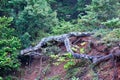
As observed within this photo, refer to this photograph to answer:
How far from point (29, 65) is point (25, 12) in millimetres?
2834

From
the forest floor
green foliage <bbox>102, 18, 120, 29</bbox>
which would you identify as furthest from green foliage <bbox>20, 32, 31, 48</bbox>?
green foliage <bbox>102, 18, 120, 29</bbox>

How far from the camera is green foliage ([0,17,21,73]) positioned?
1095 centimetres

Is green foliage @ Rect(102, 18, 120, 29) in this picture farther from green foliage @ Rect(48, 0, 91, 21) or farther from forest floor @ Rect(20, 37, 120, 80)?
green foliage @ Rect(48, 0, 91, 21)

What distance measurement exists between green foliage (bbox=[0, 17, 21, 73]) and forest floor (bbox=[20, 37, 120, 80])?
965 mm

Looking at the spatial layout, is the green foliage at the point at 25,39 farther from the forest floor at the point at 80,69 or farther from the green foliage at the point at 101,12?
the green foliage at the point at 101,12

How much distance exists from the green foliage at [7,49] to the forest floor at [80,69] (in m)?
0.96

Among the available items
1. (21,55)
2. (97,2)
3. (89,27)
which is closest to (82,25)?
(89,27)

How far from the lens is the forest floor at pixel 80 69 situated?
8.36 metres

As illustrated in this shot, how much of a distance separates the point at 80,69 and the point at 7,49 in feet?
12.0

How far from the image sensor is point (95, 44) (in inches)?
417

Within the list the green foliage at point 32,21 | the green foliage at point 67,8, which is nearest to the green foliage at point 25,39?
the green foliage at point 32,21

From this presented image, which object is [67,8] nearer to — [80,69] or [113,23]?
[113,23]

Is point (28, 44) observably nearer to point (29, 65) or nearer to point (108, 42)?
point (29, 65)

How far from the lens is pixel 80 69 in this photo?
31.5ft
